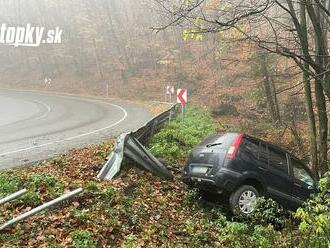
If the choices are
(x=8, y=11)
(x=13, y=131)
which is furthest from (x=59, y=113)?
(x=8, y=11)

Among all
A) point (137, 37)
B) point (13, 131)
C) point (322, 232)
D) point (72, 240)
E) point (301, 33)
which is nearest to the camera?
point (322, 232)

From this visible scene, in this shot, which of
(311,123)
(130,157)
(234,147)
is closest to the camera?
(234,147)

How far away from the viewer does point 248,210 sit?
9.31 m

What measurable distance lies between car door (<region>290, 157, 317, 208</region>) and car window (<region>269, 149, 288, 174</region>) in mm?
250

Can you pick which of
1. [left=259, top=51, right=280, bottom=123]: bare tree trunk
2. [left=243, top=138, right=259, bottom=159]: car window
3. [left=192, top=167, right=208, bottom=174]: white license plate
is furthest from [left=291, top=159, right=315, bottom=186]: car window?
[left=259, top=51, right=280, bottom=123]: bare tree trunk

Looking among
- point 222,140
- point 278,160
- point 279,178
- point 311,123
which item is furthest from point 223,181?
point 311,123

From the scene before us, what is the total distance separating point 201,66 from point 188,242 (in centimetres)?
3531

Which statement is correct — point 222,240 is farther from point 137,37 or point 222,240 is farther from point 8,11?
point 8,11

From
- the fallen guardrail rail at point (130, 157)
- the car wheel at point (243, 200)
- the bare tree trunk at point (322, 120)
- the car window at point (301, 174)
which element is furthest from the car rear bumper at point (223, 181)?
the bare tree trunk at point (322, 120)

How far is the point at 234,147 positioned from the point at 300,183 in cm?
210

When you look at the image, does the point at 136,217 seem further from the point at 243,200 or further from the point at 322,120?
the point at 322,120

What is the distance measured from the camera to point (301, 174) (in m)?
10.6

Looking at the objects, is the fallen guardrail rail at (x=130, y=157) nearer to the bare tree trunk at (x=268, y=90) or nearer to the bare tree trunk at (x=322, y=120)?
the bare tree trunk at (x=322, y=120)

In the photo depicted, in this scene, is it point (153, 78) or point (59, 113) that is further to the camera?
point (153, 78)
